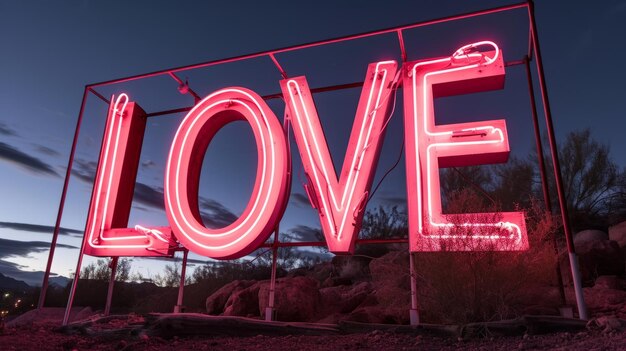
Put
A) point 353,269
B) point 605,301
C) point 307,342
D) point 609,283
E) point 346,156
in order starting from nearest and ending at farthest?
1. point 307,342
2. point 346,156
3. point 605,301
4. point 609,283
5. point 353,269

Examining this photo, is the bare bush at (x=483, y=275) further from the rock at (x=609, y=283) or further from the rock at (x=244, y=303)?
the rock at (x=244, y=303)

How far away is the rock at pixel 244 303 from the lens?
793cm

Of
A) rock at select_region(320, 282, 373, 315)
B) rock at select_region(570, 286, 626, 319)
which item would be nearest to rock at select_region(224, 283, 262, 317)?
rock at select_region(320, 282, 373, 315)

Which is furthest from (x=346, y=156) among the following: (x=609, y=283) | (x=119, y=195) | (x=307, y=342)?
(x=609, y=283)

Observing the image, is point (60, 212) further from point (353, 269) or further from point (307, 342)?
point (353, 269)

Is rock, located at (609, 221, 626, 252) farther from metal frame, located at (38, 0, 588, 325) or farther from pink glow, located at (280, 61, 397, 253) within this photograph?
pink glow, located at (280, 61, 397, 253)

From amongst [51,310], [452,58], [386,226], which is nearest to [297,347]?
Result: [452,58]

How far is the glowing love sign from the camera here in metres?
5.01

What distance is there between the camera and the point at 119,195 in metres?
7.02

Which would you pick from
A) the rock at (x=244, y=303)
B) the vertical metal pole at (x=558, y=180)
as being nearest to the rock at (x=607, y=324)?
the vertical metal pole at (x=558, y=180)

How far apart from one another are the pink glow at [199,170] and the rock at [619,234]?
300 inches

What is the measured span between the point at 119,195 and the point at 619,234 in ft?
32.8

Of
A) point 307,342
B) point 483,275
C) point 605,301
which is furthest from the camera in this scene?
point 605,301

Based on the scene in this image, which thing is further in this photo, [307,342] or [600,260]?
[600,260]
